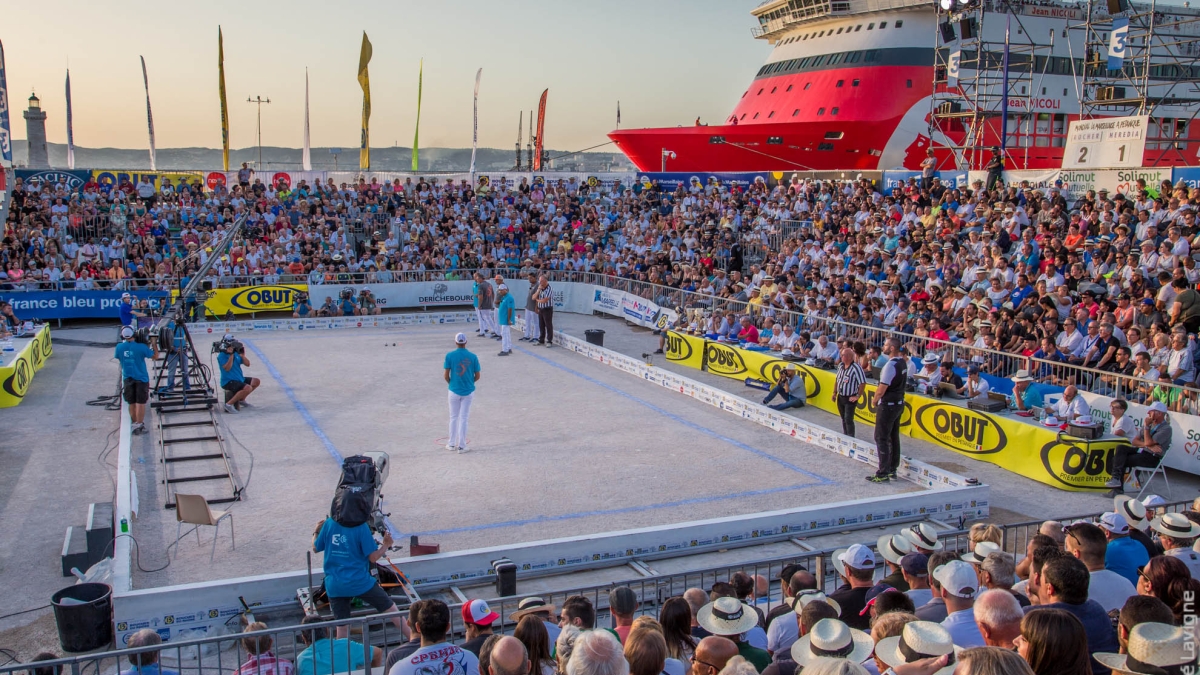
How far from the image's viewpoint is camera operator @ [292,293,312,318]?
87.6ft

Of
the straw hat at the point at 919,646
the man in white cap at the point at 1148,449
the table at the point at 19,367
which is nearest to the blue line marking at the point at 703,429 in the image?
the man in white cap at the point at 1148,449

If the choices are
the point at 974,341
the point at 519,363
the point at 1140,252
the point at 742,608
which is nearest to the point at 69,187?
the point at 519,363

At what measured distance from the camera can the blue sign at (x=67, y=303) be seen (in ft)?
83.7

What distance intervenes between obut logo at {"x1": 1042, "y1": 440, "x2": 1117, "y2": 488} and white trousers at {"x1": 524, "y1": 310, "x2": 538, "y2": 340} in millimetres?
13569

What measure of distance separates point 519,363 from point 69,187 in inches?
783

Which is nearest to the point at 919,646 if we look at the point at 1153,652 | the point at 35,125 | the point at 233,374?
the point at 1153,652

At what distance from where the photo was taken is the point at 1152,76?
129 ft

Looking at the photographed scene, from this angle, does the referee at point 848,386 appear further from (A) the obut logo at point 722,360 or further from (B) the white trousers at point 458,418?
(B) the white trousers at point 458,418

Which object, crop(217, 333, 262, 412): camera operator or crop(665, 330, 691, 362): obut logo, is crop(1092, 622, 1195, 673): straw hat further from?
crop(665, 330, 691, 362): obut logo

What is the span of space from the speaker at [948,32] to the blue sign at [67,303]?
22.8 meters

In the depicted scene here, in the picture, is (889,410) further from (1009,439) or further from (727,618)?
(727,618)

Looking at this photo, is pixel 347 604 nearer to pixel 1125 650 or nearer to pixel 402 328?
pixel 1125 650

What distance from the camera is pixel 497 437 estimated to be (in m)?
14.8

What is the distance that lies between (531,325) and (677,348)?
403 centimetres
